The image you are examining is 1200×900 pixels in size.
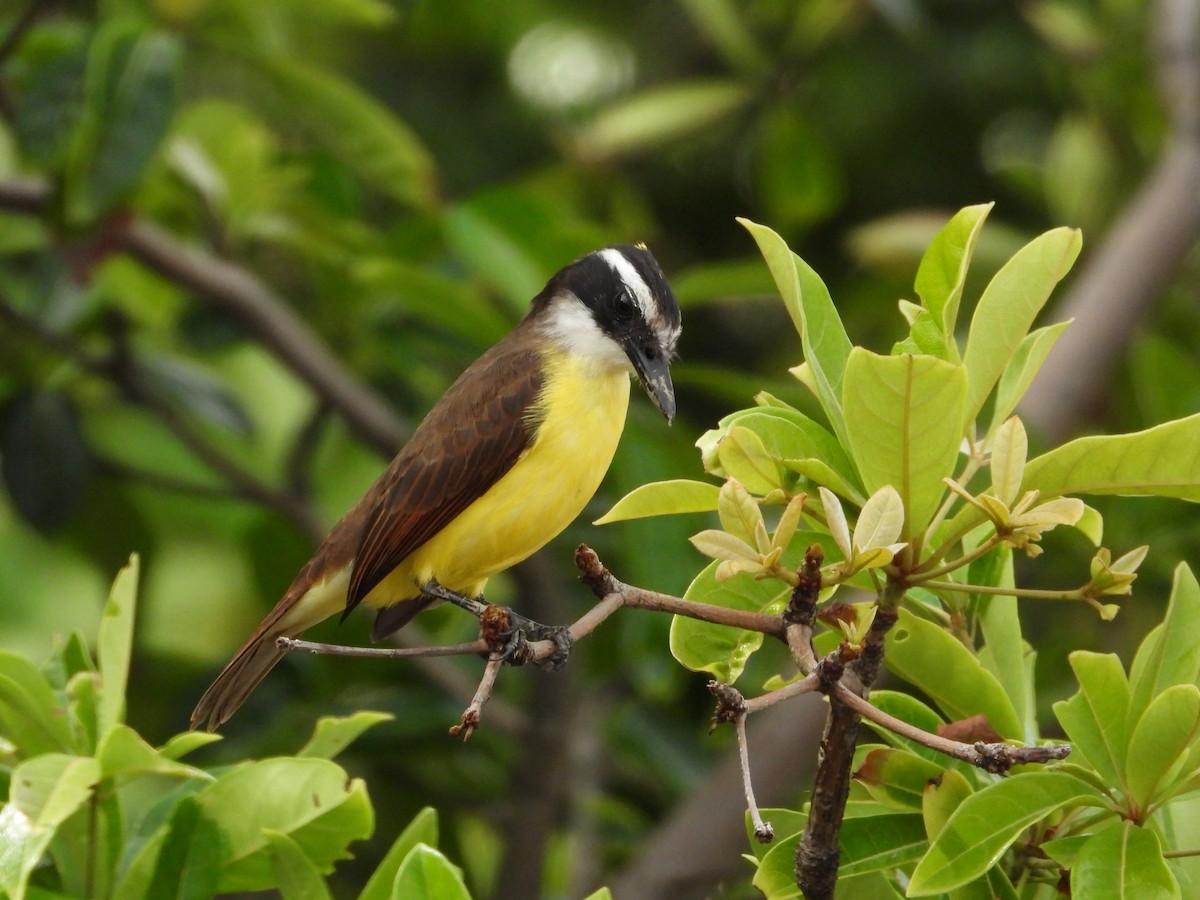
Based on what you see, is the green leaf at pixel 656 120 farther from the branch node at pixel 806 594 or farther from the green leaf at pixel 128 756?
the branch node at pixel 806 594

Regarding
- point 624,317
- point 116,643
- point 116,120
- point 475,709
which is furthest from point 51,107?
point 475,709

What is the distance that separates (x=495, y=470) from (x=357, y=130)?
5.61ft

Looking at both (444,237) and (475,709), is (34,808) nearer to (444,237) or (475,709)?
(475,709)

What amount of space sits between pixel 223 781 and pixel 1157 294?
375cm

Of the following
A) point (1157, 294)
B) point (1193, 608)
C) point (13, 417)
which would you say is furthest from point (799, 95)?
point (1193, 608)

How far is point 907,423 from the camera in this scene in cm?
168

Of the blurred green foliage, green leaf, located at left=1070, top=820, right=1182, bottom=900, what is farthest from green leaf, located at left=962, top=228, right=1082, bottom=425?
the blurred green foliage

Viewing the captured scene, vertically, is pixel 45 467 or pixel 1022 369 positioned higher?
pixel 1022 369

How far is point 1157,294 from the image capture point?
16.2ft

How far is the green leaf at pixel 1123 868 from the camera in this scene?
5.60ft

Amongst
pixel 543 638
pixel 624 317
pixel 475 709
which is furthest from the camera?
pixel 624 317

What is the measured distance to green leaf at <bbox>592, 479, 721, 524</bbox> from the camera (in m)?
1.80

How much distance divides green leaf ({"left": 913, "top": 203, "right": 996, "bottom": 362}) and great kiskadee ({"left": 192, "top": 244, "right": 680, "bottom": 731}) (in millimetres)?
1094

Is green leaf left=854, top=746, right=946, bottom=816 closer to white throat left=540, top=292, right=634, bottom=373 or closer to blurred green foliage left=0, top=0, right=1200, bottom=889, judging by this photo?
white throat left=540, top=292, right=634, bottom=373
